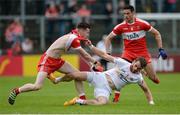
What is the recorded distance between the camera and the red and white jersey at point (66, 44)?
18344 mm

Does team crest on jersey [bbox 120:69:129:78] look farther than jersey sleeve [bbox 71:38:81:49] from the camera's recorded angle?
Yes

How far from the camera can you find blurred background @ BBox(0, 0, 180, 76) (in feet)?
118

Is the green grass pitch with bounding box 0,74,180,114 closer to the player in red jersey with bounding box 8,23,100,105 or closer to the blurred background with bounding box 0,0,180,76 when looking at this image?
the player in red jersey with bounding box 8,23,100,105

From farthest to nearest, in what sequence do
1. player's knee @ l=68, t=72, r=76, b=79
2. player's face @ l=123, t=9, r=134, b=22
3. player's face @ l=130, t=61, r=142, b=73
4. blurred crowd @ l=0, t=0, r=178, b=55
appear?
1. blurred crowd @ l=0, t=0, r=178, b=55
2. player's face @ l=123, t=9, r=134, b=22
3. player's knee @ l=68, t=72, r=76, b=79
4. player's face @ l=130, t=61, r=142, b=73

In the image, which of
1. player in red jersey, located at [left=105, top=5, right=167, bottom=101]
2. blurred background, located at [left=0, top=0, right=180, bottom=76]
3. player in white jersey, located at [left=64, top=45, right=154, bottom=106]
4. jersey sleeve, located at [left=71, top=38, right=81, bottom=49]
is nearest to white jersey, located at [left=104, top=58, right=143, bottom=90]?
player in white jersey, located at [left=64, top=45, right=154, bottom=106]

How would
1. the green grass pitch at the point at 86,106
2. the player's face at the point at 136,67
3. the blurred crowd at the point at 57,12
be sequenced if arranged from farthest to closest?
1. the blurred crowd at the point at 57,12
2. the player's face at the point at 136,67
3. the green grass pitch at the point at 86,106

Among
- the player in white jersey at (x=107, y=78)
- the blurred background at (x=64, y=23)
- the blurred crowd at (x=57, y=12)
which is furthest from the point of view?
the blurred crowd at (x=57, y=12)

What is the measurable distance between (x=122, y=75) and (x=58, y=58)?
5.40ft

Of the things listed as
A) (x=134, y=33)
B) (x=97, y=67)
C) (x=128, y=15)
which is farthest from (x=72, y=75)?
(x=134, y=33)

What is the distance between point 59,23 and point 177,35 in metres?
5.69

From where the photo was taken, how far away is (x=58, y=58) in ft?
61.7

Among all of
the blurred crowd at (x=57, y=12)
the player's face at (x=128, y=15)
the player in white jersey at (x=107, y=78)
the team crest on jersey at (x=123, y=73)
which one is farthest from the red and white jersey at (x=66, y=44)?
the blurred crowd at (x=57, y=12)

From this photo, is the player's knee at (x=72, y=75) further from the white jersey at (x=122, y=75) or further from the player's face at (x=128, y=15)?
the player's face at (x=128, y=15)

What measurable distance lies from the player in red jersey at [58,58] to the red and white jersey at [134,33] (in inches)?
96.1
